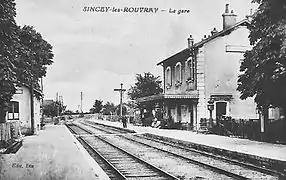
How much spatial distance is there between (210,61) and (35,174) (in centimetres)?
2120

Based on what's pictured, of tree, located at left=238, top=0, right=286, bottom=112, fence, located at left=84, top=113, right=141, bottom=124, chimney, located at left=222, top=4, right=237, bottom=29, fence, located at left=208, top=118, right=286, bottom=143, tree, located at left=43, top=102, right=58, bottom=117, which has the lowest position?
fence, located at left=84, top=113, right=141, bottom=124

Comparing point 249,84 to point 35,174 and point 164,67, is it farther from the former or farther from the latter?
point 164,67

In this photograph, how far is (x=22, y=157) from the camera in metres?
12.8

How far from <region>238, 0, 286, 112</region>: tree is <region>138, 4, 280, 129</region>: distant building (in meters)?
11.7

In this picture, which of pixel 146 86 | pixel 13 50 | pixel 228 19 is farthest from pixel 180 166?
pixel 146 86

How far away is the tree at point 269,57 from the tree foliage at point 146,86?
35.9 metres

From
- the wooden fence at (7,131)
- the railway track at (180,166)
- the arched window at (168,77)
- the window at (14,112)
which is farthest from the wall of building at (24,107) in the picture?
the arched window at (168,77)

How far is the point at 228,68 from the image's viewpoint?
1070 inches

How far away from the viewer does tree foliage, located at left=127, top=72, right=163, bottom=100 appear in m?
51.4

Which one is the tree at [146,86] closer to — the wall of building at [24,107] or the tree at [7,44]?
the wall of building at [24,107]

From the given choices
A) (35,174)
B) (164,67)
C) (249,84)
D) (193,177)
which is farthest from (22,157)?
(164,67)

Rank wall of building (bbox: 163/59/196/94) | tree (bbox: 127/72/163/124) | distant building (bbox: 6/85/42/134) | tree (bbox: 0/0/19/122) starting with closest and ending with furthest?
tree (bbox: 0/0/19/122), distant building (bbox: 6/85/42/134), wall of building (bbox: 163/59/196/94), tree (bbox: 127/72/163/124)

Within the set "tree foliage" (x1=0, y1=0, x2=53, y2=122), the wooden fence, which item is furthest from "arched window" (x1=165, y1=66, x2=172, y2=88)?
"tree foliage" (x1=0, y1=0, x2=53, y2=122)

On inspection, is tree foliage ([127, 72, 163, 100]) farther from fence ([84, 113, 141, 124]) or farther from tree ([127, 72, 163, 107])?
fence ([84, 113, 141, 124])
